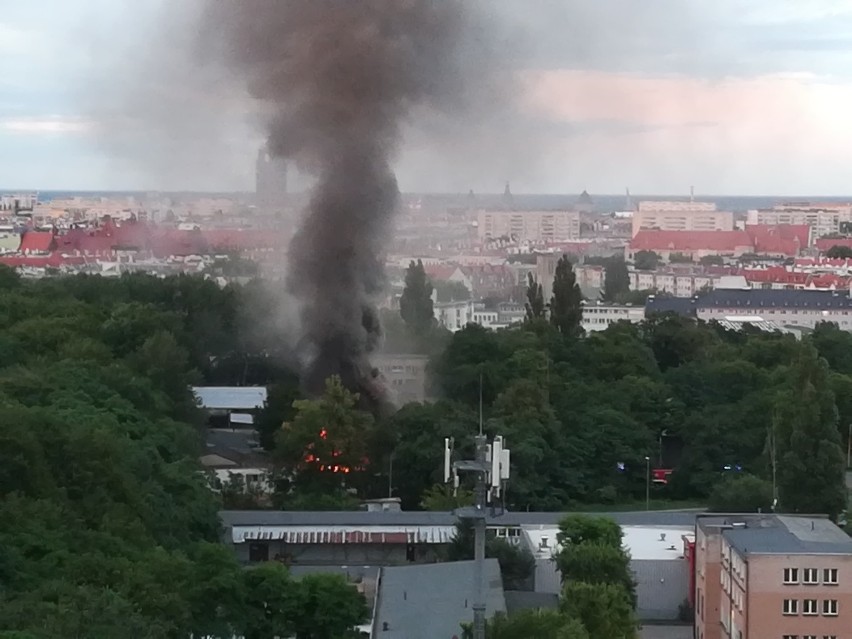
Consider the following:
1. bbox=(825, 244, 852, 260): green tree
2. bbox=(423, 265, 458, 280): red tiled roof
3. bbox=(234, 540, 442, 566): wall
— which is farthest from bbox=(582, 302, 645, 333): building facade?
bbox=(234, 540, 442, 566): wall

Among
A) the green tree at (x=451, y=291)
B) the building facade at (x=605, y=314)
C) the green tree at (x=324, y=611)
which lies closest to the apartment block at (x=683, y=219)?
the green tree at (x=451, y=291)

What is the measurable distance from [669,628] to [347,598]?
515 cm

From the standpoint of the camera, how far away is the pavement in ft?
69.5

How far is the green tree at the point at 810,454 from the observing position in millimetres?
25062

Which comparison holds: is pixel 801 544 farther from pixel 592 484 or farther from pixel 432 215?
pixel 432 215

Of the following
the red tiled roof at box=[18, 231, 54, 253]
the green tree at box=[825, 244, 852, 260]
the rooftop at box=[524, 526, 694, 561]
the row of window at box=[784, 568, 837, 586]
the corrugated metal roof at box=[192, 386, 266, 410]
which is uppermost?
the red tiled roof at box=[18, 231, 54, 253]

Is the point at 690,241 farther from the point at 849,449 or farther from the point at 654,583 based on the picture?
the point at 654,583

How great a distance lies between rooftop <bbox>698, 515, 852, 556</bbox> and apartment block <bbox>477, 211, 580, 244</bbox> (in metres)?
88.5

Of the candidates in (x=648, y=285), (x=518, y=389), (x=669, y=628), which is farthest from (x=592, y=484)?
(x=648, y=285)

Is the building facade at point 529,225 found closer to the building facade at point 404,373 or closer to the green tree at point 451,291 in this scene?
the green tree at point 451,291

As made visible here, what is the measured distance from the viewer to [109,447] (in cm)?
2034

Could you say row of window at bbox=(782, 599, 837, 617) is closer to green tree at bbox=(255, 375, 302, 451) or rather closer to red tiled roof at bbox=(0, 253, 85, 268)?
green tree at bbox=(255, 375, 302, 451)

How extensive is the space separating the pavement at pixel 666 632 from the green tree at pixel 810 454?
13.4 feet

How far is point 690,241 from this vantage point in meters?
128
